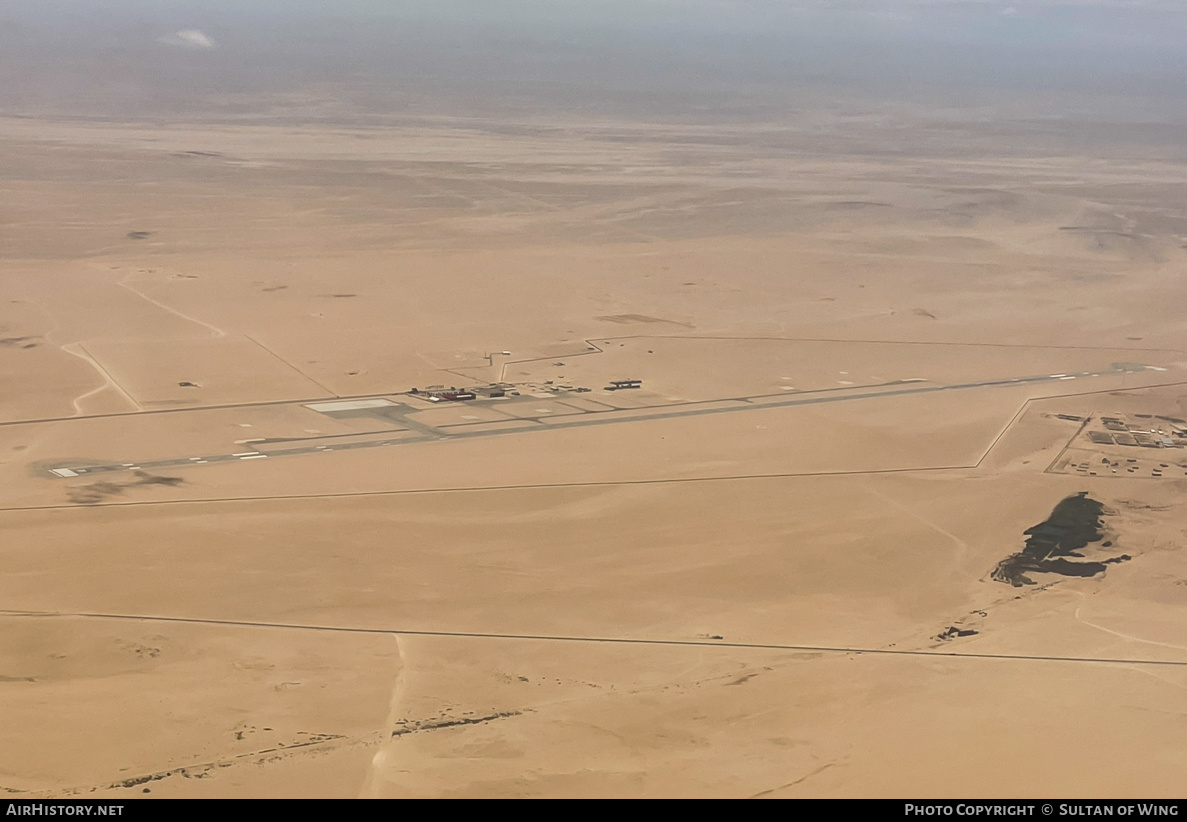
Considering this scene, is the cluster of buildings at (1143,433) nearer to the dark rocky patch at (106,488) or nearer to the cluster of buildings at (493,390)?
the cluster of buildings at (493,390)

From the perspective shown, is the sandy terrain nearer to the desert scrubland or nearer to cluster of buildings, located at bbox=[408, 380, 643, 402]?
the desert scrubland

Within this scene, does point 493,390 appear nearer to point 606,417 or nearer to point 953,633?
point 606,417

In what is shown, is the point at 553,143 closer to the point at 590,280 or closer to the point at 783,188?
the point at 783,188

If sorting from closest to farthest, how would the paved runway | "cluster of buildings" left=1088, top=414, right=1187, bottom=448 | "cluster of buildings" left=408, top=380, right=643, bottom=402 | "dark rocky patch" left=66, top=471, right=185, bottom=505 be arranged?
"dark rocky patch" left=66, top=471, right=185, bottom=505 → the paved runway → "cluster of buildings" left=1088, top=414, right=1187, bottom=448 → "cluster of buildings" left=408, top=380, right=643, bottom=402

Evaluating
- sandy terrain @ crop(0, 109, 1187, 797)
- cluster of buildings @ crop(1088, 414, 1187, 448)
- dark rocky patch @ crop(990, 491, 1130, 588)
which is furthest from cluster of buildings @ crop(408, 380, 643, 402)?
dark rocky patch @ crop(990, 491, 1130, 588)

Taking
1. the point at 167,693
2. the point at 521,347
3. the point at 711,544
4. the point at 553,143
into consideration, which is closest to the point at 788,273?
the point at 521,347
